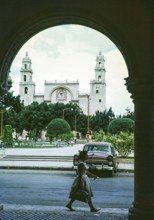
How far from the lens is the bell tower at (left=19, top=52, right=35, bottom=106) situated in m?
112

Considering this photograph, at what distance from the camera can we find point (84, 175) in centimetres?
808

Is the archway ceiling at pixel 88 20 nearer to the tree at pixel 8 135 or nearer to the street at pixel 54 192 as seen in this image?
the street at pixel 54 192

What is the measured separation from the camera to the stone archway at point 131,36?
646 cm

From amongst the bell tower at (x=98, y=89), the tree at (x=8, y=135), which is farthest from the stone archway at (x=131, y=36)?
the bell tower at (x=98, y=89)

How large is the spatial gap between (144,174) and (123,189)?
615cm

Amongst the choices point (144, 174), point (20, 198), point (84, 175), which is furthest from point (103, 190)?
point (144, 174)

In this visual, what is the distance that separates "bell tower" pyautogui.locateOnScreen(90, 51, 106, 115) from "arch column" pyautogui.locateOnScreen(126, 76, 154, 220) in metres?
105

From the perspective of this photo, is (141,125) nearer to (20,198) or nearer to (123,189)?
(20,198)

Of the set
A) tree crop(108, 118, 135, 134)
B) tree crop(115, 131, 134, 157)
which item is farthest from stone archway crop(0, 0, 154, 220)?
tree crop(108, 118, 135, 134)

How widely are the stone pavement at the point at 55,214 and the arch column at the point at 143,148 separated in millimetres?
768

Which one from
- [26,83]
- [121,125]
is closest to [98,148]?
[121,125]

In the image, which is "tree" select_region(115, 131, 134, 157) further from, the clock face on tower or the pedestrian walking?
the clock face on tower

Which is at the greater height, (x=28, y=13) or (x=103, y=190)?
(x=28, y=13)

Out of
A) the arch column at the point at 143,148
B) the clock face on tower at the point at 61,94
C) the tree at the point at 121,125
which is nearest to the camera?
the arch column at the point at 143,148
